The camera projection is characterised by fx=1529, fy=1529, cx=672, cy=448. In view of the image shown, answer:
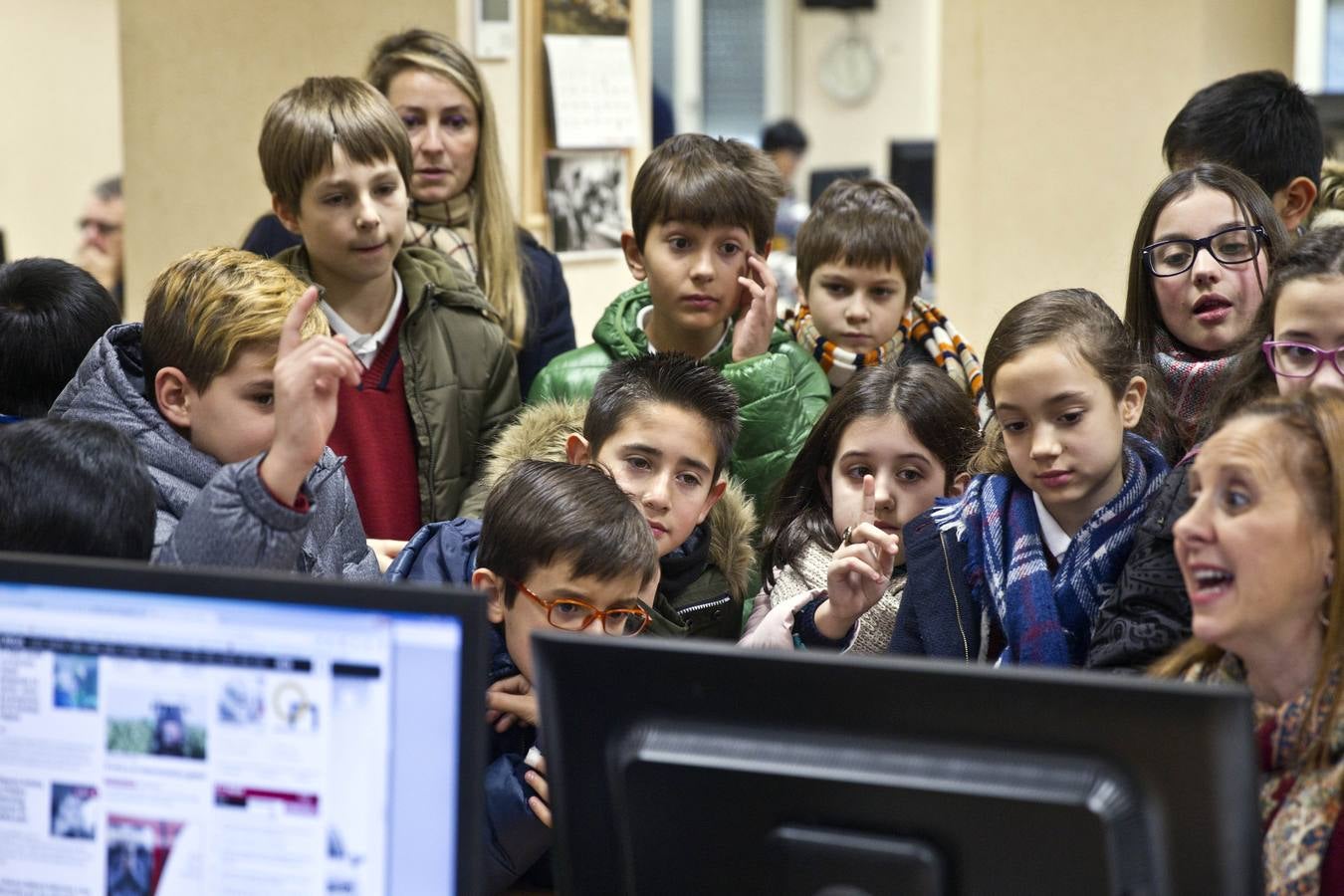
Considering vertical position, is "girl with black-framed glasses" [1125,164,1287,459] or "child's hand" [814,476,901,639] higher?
"girl with black-framed glasses" [1125,164,1287,459]

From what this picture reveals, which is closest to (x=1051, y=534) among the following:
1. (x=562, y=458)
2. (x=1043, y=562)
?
(x=1043, y=562)

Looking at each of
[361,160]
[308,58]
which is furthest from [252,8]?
[361,160]

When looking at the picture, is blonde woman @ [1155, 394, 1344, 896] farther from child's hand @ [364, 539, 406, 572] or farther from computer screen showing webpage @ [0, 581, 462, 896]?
child's hand @ [364, 539, 406, 572]

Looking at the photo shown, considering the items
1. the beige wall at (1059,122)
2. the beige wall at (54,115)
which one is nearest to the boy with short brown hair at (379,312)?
the beige wall at (1059,122)

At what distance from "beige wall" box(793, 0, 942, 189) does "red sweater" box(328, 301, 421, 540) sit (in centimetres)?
866

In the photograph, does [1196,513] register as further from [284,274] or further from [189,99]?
[189,99]

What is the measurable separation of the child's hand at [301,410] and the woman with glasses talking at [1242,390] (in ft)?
2.92

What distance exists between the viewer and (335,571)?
6.72ft

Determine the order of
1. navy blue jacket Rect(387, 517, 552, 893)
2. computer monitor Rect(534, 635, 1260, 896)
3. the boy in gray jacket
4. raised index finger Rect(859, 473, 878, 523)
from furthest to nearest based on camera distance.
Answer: raised index finger Rect(859, 473, 878, 523) < the boy in gray jacket < navy blue jacket Rect(387, 517, 552, 893) < computer monitor Rect(534, 635, 1260, 896)

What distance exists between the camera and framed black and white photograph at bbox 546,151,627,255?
13.2 feet

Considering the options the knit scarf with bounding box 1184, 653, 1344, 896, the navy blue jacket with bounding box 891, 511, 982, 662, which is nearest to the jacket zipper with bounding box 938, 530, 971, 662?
the navy blue jacket with bounding box 891, 511, 982, 662

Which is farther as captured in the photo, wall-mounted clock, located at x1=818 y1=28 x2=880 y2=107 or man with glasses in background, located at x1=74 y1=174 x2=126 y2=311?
wall-mounted clock, located at x1=818 y1=28 x2=880 y2=107

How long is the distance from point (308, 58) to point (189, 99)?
35 cm

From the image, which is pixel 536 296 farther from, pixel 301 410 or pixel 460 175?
pixel 301 410
